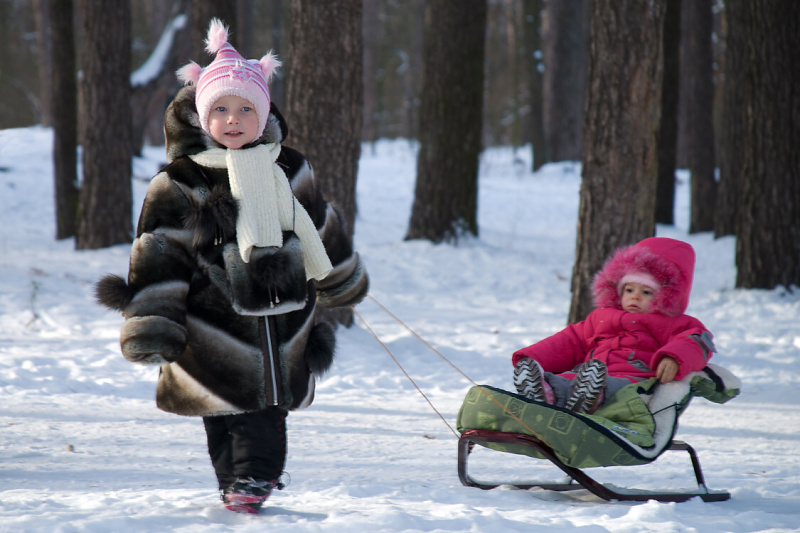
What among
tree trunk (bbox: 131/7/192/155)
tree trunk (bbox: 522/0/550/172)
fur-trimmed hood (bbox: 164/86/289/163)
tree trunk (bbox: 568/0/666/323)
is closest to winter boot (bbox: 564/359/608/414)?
fur-trimmed hood (bbox: 164/86/289/163)

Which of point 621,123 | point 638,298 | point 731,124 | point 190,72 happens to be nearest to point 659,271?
point 638,298

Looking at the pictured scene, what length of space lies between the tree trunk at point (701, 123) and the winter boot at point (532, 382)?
35.3ft

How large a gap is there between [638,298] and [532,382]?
2.45ft

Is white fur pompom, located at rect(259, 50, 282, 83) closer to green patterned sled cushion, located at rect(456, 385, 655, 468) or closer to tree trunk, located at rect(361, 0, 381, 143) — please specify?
green patterned sled cushion, located at rect(456, 385, 655, 468)

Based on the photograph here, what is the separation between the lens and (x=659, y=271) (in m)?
3.79

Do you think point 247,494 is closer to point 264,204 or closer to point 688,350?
point 264,204

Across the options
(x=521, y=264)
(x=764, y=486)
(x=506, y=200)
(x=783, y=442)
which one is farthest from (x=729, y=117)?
(x=764, y=486)

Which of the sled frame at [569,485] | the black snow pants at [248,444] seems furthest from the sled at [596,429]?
the black snow pants at [248,444]

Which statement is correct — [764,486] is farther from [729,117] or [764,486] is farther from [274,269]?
[729,117]

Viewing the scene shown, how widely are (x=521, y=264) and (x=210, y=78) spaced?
7922mm

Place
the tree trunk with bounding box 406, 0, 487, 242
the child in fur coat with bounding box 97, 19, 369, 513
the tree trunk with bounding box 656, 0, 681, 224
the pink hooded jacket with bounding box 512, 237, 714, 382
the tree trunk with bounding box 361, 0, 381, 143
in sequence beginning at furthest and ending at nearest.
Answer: the tree trunk with bounding box 361, 0, 381, 143 → the tree trunk with bounding box 656, 0, 681, 224 → the tree trunk with bounding box 406, 0, 487, 242 → the pink hooded jacket with bounding box 512, 237, 714, 382 → the child in fur coat with bounding box 97, 19, 369, 513

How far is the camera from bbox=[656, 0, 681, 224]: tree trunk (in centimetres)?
1180

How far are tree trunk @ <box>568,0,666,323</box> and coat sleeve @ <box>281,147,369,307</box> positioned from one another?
3547 millimetres

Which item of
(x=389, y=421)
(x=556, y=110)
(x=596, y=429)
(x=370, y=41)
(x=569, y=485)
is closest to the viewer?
(x=596, y=429)
